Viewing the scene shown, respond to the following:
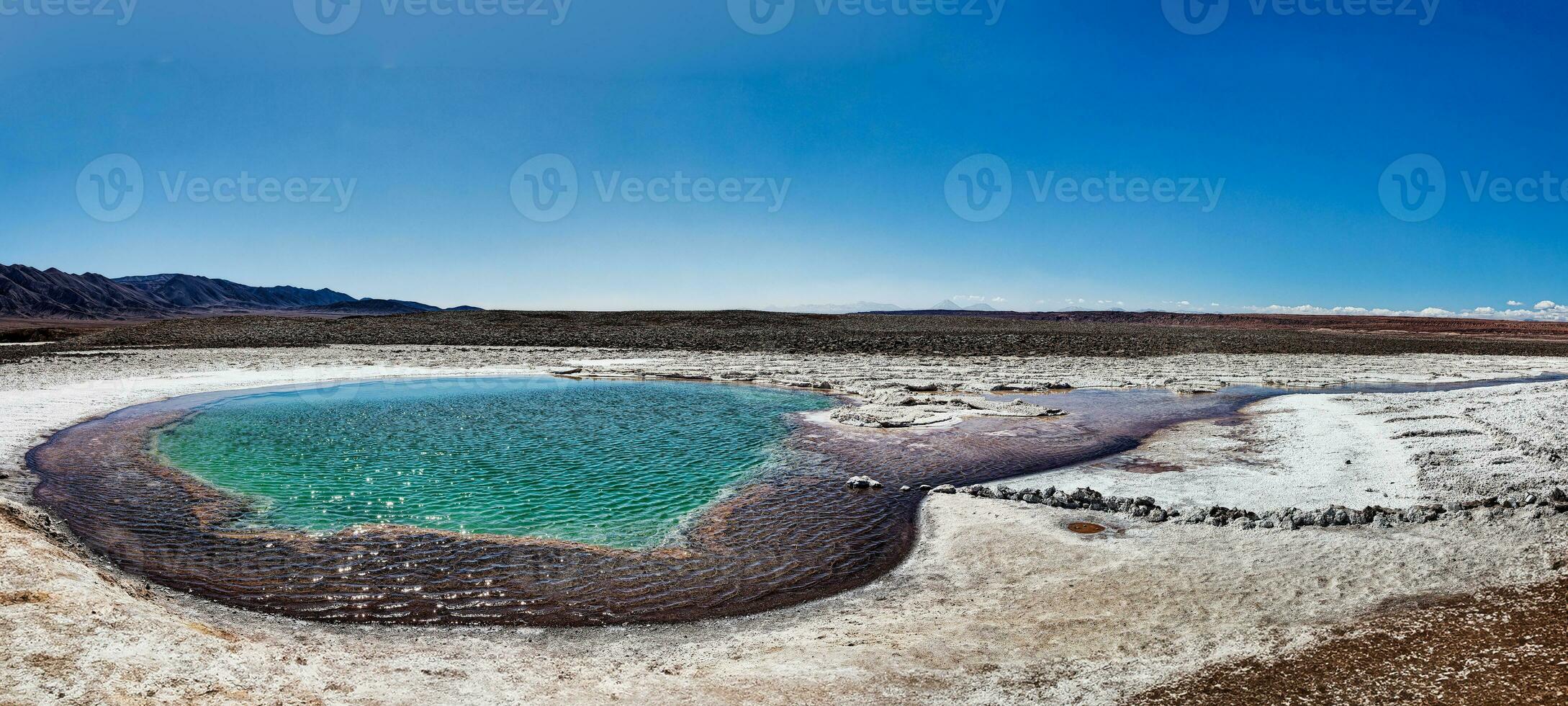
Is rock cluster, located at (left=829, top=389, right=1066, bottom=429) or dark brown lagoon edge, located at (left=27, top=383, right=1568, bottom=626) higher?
rock cluster, located at (left=829, top=389, right=1066, bottom=429)

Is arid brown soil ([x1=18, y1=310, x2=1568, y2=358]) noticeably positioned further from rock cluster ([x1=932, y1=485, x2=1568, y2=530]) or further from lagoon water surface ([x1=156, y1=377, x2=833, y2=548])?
rock cluster ([x1=932, y1=485, x2=1568, y2=530])

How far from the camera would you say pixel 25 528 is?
8.09 metres

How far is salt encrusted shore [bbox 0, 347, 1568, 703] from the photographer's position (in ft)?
16.5

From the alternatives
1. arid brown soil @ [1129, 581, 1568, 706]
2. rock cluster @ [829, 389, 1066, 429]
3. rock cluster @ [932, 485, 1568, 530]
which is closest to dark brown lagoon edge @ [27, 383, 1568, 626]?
rock cluster @ [932, 485, 1568, 530]

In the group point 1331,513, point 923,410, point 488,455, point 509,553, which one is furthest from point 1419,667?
point 923,410

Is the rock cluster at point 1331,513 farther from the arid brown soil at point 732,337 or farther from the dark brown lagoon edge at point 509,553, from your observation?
the arid brown soil at point 732,337

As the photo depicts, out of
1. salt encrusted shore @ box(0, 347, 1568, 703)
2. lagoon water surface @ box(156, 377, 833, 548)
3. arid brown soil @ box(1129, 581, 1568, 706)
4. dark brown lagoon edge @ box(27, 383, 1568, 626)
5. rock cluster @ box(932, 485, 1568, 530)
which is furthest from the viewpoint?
lagoon water surface @ box(156, 377, 833, 548)

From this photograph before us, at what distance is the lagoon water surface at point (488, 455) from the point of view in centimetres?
998

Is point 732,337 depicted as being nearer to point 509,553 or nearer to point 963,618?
point 509,553

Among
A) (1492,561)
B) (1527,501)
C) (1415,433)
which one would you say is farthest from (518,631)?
(1415,433)

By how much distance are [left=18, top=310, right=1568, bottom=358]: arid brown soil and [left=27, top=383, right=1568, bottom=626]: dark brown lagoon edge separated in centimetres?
2669

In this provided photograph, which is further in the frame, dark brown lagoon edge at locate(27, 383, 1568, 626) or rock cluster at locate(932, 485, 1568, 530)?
rock cluster at locate(932, 485, 1568, 530)

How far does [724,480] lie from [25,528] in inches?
322

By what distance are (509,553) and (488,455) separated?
5.74 metres
